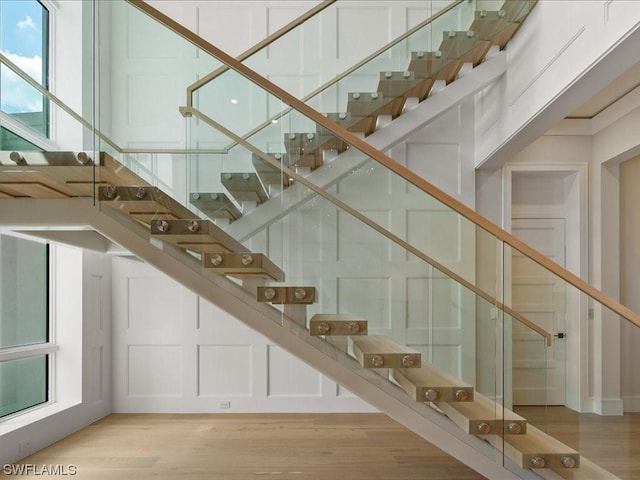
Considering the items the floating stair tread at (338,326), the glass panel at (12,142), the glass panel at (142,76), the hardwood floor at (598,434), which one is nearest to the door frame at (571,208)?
the hardwood floor at (598,434)

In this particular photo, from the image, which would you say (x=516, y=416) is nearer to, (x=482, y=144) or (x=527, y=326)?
(x=527, y=326)

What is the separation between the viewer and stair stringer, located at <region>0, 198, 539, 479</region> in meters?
3.23

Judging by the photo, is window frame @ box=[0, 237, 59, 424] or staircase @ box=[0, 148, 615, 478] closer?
staircase @ box=[0, 148, 615, 478]

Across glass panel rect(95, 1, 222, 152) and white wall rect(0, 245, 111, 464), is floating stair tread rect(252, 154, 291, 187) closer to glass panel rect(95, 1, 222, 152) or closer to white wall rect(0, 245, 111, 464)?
glass panel rect(95, 1, 222, 152)

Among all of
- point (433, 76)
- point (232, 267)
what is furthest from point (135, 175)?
point (433, 76)

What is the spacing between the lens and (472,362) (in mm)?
3320

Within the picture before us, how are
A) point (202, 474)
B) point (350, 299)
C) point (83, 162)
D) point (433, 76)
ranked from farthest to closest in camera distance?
point (433, 76)
point (202, 474)
point (350, 299)
point (83, 162)

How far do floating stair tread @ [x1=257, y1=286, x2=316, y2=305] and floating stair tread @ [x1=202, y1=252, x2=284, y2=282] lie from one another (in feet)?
0.32

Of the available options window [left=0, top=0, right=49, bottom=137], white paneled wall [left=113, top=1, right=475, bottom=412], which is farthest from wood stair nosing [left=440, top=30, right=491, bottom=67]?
window [left=0, top=0, right=49, bottom=137]

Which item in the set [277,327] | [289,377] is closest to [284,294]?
[277,327]

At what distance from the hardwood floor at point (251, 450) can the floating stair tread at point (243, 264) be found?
149cm

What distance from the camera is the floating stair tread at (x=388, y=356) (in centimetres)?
312

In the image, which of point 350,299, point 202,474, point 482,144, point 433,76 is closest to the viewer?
point 350,299

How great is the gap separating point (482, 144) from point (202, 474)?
3.98 metres
